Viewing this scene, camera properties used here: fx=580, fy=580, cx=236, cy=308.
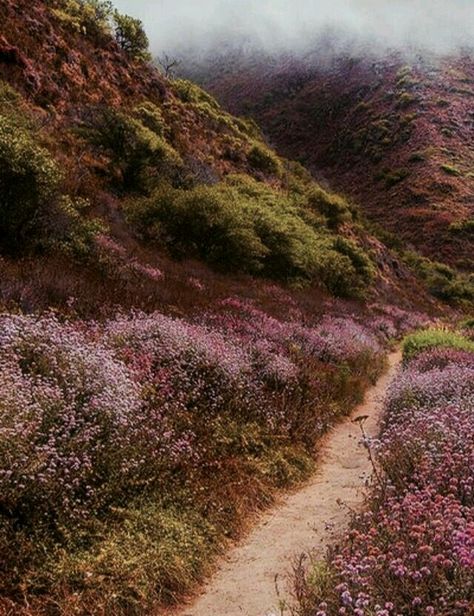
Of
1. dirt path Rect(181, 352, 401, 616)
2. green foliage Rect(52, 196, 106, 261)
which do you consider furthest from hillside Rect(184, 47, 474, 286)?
dirt path Rect(181, 352, 401, 616)

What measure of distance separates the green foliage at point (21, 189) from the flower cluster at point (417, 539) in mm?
7652

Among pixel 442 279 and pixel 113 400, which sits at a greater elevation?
pixel 442 279

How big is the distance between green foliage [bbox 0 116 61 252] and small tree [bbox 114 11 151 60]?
28.9 m

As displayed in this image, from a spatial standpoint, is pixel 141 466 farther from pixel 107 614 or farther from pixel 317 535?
pixel 317 535

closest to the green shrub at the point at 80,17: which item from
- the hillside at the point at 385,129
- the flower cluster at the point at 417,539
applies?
the flower cluster at the point at 417,539

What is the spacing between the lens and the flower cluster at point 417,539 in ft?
10.1

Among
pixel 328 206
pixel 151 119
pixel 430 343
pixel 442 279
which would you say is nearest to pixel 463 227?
pixel 442 279

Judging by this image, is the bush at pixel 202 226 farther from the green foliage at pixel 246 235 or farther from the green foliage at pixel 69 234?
the green foliage at pixel 69 234

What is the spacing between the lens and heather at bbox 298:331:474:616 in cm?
309

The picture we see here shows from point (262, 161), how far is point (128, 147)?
18.2 metres

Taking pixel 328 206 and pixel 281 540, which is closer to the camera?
pixel 281 540

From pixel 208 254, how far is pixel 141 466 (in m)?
15.6

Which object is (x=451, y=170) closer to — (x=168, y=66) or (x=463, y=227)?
(x=463, y=227)

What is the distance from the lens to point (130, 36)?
123ft
